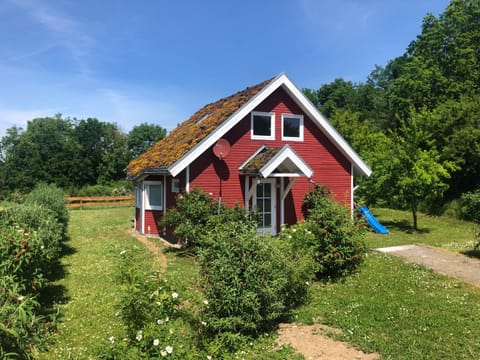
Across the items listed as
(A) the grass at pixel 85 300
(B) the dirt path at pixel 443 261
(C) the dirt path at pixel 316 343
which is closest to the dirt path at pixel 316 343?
(C) the dirt path at pixel 316 343

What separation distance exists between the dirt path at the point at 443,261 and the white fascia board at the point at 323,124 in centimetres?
475

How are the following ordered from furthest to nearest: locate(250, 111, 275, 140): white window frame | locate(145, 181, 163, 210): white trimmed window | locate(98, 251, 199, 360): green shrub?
locate(145, 181, 163, 210): white trimmed window < locate(250, 111, 275, 140): white window frame < locate(98, 251, 199, 360): green shrub

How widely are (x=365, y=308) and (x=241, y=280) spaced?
2.81 metres

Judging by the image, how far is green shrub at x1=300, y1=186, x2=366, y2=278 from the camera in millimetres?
8617

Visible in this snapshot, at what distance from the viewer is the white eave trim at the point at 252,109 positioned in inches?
486

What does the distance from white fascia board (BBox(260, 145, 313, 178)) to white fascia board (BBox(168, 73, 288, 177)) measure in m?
2.04

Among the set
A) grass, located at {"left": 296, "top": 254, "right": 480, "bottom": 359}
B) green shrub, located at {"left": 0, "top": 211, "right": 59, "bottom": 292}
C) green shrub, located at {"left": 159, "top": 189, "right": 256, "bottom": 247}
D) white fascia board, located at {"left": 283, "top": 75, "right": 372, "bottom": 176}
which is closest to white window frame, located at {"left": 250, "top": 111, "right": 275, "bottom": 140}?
white fascia board, located at {"left": 283, "top": 75, "right": 372, "bottom": 176}

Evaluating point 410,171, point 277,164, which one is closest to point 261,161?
point 277,164

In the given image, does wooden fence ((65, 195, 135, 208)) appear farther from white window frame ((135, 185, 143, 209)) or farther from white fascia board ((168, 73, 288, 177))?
white fascia board ((168, 73, 288, 177))

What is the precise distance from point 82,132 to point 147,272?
6360cm

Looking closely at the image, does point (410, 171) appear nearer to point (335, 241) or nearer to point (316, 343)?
point (335, 241)

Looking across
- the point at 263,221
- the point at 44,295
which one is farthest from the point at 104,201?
the point at 44,295

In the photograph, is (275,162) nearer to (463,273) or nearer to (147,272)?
(463,273)

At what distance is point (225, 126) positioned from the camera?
12977 millimetres
